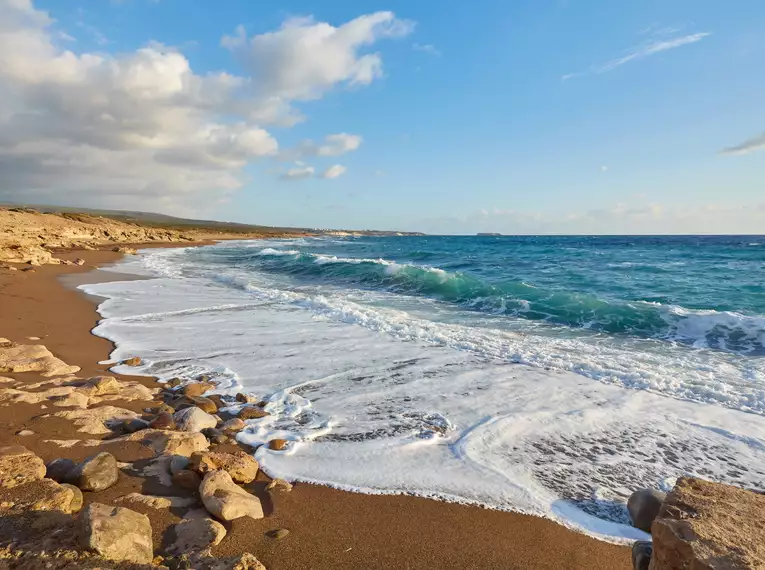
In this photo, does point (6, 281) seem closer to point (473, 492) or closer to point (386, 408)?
point (386, 408)

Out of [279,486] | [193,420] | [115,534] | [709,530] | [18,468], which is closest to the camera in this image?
[709,530]

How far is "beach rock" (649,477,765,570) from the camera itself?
6.01ft

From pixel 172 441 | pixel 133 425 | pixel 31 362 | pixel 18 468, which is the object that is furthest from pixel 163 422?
pixel 31 362

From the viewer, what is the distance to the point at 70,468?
3.03 m

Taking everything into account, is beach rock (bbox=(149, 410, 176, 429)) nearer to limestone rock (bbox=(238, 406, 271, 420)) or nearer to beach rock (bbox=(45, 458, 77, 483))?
limestone rock (bbox=(238, 406, 271, 420))

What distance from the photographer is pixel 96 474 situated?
2994 millimetres

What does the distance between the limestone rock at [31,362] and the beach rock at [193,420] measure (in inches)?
93.4

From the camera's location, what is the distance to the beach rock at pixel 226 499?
9.18ft

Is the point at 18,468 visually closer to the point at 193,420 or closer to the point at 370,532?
the point at 193,420

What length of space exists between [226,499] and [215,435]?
1.35 meters

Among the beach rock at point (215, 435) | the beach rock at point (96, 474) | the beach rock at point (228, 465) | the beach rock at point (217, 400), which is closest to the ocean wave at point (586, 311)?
the beach rock at point (217, 400)

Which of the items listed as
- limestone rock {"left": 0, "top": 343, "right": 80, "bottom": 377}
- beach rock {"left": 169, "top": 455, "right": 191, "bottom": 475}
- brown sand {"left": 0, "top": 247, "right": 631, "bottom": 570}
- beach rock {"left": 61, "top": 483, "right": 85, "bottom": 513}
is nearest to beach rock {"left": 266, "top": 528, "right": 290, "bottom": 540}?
brown sand {"left": 0, "top": 247, "right": 631, "bottom": 570}

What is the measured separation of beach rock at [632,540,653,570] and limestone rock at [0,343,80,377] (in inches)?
247

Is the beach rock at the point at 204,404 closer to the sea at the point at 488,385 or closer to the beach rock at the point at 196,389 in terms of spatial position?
the beach rock at the point at 196,389
